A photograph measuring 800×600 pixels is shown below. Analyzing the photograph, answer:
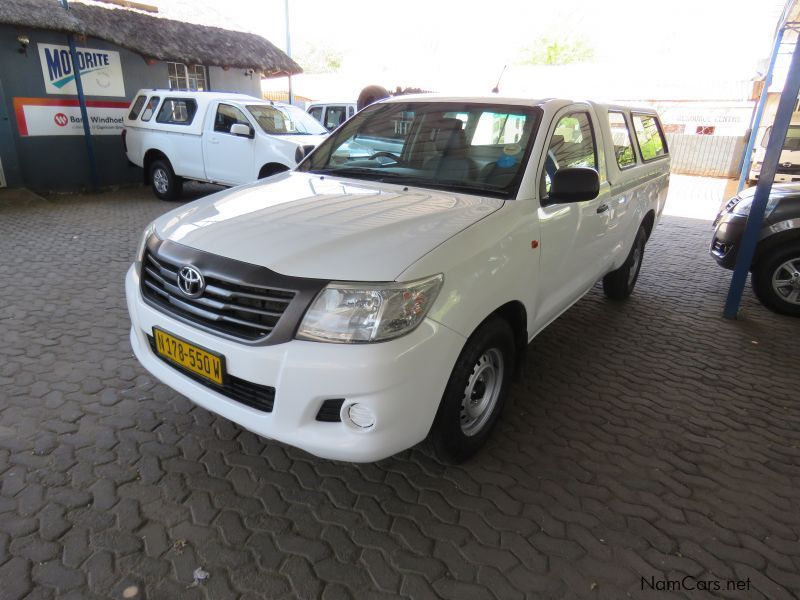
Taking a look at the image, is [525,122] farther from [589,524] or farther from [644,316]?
[644,316]

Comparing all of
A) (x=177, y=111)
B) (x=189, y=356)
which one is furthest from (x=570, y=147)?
(x=177, y=111)

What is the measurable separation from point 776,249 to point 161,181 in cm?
978

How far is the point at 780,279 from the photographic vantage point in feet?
16.9

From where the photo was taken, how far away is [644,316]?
4973mm

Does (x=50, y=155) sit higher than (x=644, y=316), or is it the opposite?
(x=50, y=155)

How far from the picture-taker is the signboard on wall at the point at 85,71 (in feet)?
31.4

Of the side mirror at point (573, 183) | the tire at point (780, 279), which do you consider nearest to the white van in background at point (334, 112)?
the tire at point (780, 279)

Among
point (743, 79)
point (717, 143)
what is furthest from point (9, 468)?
point (743, 79)

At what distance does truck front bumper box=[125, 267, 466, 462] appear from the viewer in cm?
201

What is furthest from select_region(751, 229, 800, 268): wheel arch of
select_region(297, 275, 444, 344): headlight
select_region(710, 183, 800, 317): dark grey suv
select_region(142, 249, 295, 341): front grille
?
select_region(142, 249, 295, 341): front grille

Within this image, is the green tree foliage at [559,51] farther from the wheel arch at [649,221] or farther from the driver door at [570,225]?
the driver door at [570,225]

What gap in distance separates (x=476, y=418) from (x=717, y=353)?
260 centimetres

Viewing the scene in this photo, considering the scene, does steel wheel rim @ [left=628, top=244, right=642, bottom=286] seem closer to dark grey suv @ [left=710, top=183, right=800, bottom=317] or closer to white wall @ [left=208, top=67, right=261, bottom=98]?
dark grey suv @ [left=710, top=183, right=800, bottom=317]

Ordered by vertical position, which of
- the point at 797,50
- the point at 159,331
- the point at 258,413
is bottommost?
the point at 258,413
